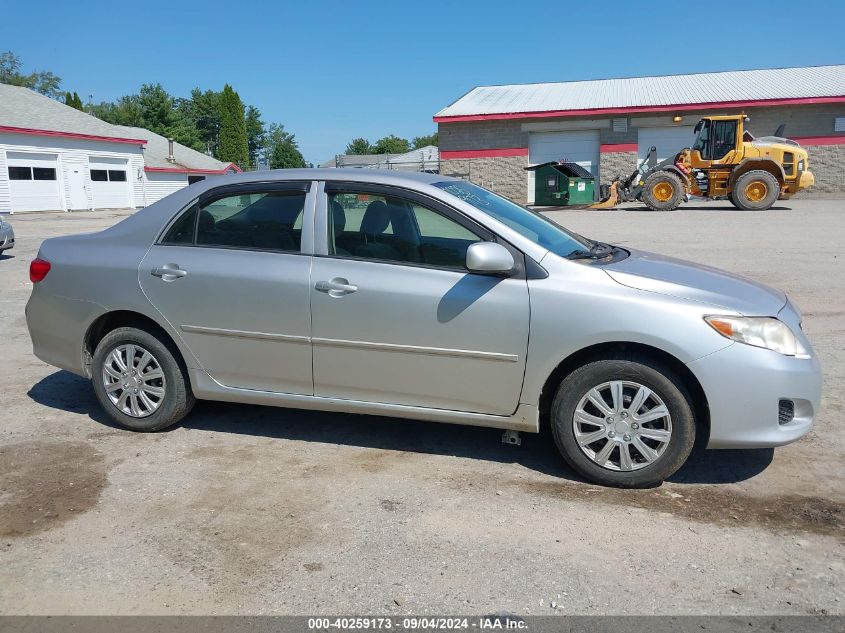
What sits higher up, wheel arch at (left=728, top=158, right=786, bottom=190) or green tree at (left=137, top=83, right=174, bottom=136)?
green tree at (left=137, top=83, right=174, bottom=136)

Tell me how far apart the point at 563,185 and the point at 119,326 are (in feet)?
82.7

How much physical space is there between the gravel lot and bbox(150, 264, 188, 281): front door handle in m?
1.05

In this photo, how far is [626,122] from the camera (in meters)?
33.0

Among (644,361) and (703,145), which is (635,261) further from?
(703,145)

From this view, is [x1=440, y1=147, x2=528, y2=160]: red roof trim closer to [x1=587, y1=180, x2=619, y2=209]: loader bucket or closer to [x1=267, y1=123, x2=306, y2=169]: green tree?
[x1=587, y1=180, x2=619, y2=209]: loader bucket

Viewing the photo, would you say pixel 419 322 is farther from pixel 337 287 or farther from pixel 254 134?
pixel 254 134

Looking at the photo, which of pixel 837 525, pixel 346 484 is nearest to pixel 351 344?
pixel 346 484

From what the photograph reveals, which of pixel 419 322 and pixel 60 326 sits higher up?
pixel 419 322

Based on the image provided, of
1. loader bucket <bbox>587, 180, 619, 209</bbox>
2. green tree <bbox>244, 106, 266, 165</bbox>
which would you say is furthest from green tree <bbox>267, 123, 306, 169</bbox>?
loader bucket <bbox>587, 180, 619, 209</bbox>

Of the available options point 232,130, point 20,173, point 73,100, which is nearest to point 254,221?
point 20,173

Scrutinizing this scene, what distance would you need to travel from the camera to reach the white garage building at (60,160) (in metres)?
32.9

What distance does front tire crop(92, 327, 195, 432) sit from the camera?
455cm

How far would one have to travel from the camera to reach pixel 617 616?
2.72 metres

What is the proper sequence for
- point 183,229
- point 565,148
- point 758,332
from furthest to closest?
point 565,148 → point 183,229 → point 758,332
